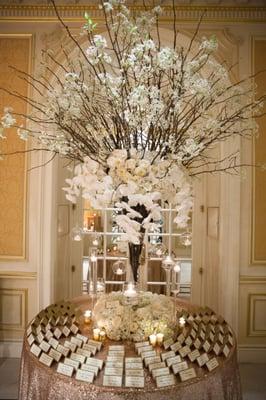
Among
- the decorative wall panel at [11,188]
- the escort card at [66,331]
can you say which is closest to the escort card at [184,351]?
the escort card at [66,331]

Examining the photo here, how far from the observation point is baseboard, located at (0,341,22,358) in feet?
10.7

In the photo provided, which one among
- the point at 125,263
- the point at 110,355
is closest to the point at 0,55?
the point at 125,263

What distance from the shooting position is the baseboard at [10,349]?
325 cm

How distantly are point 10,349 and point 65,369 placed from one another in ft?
6.92

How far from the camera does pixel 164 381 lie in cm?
136

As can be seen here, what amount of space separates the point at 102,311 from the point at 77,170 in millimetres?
678

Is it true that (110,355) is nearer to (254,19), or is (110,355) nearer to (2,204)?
(2,204)

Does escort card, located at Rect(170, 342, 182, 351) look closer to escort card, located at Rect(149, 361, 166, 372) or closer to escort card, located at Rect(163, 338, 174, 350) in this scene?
escort card, located at Rect(163, 338, 174, 350)

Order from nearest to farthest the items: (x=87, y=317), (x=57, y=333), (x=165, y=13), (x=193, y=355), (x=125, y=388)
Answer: (x=125, y=388), (x=193, y=355), (x=57, y=333), (x=87, y=317), (x=165, y=13)

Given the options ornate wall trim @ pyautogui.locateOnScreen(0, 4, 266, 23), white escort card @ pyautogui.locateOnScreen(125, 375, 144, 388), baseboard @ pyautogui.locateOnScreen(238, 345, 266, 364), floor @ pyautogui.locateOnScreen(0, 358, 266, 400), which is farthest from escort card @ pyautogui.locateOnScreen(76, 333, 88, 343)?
ornate wall trim @ pyautogui.locateOnScreen(0, 4, 266, 23)

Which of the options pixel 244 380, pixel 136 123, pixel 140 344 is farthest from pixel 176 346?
pixel 244 380

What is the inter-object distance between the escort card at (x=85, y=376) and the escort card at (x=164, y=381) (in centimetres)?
24

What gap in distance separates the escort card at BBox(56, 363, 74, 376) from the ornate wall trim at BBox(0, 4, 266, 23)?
287 centimetres

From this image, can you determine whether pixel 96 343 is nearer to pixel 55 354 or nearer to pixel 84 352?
pixel 84 352
